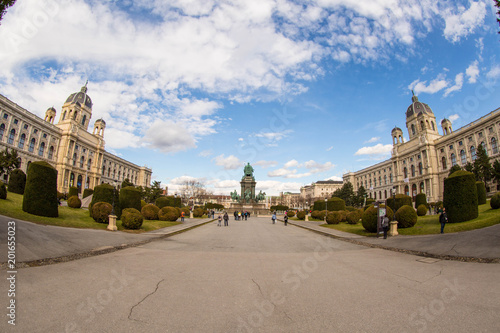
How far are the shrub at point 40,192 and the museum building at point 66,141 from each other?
190ft

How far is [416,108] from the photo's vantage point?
93938mm

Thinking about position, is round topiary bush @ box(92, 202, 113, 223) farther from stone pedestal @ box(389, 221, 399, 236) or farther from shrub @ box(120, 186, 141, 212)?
stone pedestal @ box(389, 221, 399, 236)

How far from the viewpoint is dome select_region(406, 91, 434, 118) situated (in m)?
90.9

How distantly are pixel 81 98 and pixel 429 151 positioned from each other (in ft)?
408

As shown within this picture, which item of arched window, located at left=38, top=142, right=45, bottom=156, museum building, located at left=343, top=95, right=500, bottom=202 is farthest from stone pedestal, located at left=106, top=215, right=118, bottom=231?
arched window, located at left=38, top=142, right=45, bottom=156

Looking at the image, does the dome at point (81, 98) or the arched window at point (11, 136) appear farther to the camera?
the dome at point (81, 98)

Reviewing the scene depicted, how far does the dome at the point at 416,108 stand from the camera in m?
90.9

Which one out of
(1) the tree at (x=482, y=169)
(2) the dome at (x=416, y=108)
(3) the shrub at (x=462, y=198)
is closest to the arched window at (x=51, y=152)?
(3) the shrub at (x=462, y=198)

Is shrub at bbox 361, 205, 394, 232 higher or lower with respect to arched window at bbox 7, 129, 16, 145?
lower

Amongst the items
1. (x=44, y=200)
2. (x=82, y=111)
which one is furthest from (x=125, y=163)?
(x=44, y=200)

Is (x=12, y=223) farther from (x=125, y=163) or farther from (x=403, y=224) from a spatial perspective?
(x=125, y=163)

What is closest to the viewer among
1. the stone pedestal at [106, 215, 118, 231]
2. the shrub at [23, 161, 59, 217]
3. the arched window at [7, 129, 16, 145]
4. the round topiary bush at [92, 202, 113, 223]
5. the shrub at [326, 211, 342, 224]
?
the shrub at [23, 161, 59, 217]

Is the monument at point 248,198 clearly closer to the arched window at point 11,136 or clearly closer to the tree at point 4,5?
the arched window at point 11,136

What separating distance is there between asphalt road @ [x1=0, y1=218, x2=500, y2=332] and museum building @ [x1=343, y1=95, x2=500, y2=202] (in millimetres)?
58160
